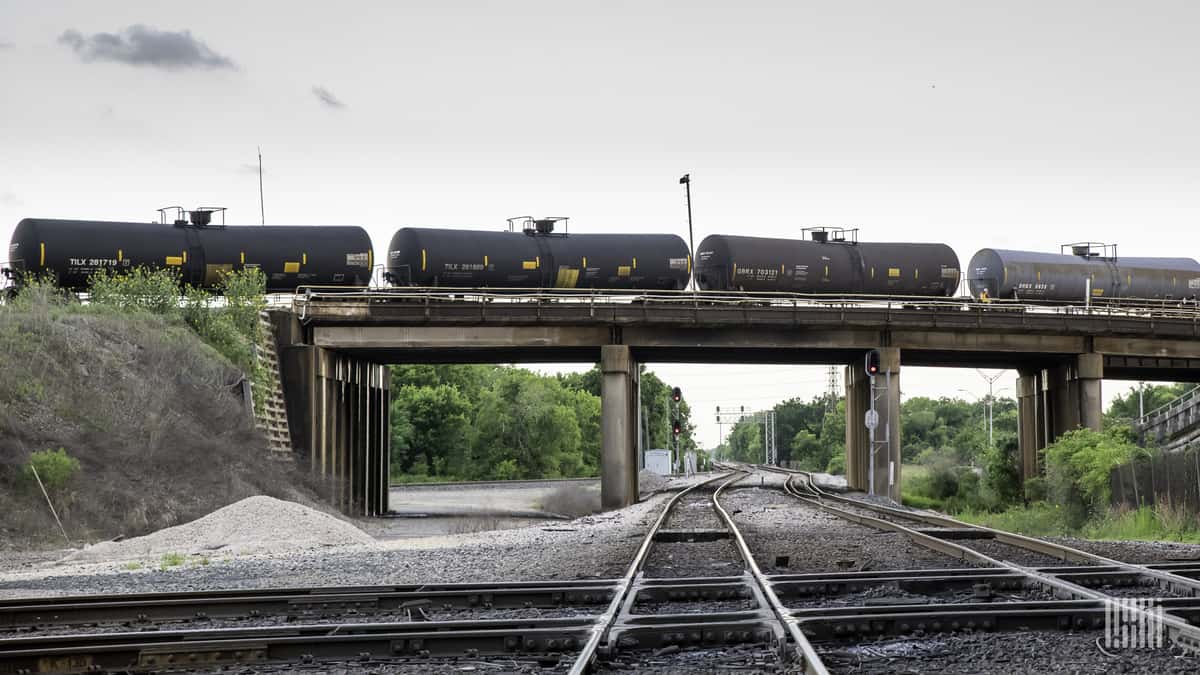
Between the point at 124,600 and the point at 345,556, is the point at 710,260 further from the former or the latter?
the point at 124,600

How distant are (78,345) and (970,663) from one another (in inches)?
1082

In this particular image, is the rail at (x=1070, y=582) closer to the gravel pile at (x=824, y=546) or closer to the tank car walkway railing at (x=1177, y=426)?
the gravel pile at (x=824, y=546)

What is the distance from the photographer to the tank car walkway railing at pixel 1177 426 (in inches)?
1736

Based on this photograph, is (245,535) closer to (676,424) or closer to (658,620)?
(658,620)

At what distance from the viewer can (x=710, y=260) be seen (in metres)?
43.0

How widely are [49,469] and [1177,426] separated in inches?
1600

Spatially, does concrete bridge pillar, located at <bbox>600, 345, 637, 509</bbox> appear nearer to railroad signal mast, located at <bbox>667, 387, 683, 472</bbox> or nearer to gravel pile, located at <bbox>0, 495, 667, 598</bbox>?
railroad signal mast, located at <bbox>667, 387, 683, 472</bbox>

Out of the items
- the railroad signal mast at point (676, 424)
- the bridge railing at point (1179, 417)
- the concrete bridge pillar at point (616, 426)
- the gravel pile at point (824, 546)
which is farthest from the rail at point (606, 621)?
the railroad signal mast at point (676, 424)

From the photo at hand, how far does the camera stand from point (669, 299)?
39.6 meters

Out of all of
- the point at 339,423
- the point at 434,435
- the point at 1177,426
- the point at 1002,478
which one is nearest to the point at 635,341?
the point at 339,423

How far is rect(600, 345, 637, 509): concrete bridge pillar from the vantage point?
38531mm

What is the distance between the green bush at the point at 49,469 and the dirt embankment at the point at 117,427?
0.09 metres

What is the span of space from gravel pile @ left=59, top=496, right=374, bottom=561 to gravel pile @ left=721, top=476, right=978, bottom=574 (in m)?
7.33

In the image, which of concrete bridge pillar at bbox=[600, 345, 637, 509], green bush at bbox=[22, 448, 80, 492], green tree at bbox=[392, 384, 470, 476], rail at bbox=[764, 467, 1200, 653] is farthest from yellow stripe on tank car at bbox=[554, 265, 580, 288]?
green tree at bbox=[392, 384, 470, 476]
